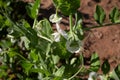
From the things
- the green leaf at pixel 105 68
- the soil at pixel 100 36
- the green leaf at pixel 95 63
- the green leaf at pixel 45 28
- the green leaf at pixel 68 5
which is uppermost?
the green leaf at pixel 68 5

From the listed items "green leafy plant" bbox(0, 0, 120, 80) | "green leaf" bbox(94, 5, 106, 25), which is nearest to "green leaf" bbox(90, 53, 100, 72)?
"green leafy plant" bbox(0, 0, 120, 80)

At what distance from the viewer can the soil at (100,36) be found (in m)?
2.77

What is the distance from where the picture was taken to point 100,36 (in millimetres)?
2912

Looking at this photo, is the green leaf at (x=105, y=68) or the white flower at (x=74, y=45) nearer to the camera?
the white flower at (x=74, y=45)

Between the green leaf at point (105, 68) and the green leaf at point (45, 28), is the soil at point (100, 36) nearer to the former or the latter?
the green leaf at point (105, 68)

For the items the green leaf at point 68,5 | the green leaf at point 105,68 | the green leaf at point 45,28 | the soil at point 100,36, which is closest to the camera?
the green leaf at point 68,5

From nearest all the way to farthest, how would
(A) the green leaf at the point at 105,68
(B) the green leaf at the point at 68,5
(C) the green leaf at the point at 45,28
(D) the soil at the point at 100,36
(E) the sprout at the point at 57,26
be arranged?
(B) the green leaf at the point at 68,5
(E) the sprout at the point at 57,26
(C) the green leaf at the point at 45,28
(A) the green leaf at the point at 105,68
(D) the soil at the point at 100,36

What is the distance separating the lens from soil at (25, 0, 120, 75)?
2.77m

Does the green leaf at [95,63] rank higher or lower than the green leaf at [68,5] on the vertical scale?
lower

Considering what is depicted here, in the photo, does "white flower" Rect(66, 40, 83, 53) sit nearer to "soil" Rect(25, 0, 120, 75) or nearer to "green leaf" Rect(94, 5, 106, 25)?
"green leaf" Rect(94, 5, 106, 25)

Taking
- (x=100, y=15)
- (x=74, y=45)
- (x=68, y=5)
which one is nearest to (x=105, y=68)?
Result: (x=100, y=15)

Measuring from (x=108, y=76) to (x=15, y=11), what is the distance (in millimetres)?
1635

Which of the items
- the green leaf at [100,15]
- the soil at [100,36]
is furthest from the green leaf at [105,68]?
the soil at [100,36]

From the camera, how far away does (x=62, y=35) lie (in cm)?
121
